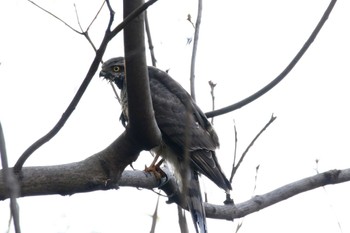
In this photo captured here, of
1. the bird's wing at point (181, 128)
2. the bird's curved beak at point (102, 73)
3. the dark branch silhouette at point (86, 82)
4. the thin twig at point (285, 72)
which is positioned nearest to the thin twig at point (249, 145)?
the thin twig at point (285, 72)

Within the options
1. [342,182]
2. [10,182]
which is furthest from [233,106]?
[10,182]

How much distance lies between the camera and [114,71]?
243 inches

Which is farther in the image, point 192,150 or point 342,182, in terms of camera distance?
point 192,150

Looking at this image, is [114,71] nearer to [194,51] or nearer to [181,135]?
[181,135]

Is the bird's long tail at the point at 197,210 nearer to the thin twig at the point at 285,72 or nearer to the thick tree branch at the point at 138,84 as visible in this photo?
the thin twig at the point at 285,72

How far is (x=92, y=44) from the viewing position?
422 cm

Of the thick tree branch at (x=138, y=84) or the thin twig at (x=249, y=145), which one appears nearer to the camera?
the thick tree branch at (x=138, y=84)

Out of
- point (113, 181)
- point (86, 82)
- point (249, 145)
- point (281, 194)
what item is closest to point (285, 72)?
point (249, 145)

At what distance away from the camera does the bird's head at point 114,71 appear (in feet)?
20.1

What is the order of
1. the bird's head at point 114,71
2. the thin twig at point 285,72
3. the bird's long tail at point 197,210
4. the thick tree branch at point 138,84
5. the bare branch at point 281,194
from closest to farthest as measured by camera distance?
the thick tree branch at point 138,84 → the thin twig at point 285,72 → the bare branch at point 281,194 → the bird's long tail at point 197,210 → the bird's head at point 114,71

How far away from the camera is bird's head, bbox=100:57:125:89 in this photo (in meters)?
6.14

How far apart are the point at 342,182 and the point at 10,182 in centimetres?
297

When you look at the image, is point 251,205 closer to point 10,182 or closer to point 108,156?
point 108,156

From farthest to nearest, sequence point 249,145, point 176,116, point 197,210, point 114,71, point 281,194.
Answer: point 114,71 < point 176,116 < point 197,210 < point 281,194 < point 249,145
